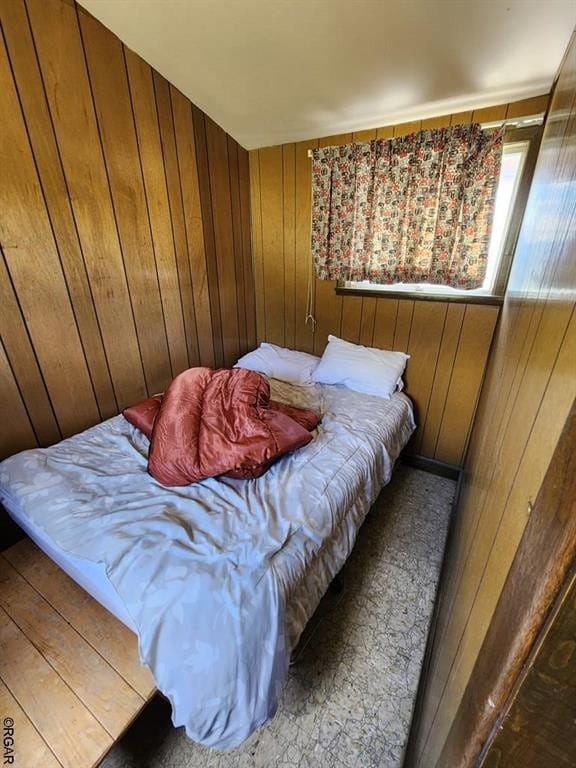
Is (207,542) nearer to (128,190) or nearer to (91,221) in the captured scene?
(91,221)

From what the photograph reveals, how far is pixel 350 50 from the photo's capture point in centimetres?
145

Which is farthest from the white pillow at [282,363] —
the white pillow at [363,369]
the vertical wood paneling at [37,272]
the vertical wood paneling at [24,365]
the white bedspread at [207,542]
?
the vertical wood paneling at [24,365]

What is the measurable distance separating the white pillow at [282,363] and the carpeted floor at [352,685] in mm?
1174

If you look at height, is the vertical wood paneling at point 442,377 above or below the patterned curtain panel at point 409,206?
below

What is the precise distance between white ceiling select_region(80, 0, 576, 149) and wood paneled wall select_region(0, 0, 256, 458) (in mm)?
221

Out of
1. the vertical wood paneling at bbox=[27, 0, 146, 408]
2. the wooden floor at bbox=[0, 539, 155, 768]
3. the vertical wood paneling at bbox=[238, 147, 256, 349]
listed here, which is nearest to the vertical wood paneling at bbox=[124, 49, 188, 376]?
the vertical wood paneling at bbox=[27, 0, 146, 408]

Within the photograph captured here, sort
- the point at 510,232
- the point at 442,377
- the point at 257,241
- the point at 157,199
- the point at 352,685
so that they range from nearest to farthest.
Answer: the point at 352,685 → the point at 510,232 → the point at 157,199 → the point at 442,377 → the point at 257,241

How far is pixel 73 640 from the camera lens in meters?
1.01

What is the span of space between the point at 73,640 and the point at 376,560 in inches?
52.5

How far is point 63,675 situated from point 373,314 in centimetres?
231

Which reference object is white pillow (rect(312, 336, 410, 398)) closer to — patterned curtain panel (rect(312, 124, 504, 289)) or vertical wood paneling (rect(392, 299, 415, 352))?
vertical wood paneling (rect(392, 299, 415, 352))

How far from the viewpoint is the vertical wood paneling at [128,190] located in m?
1.57

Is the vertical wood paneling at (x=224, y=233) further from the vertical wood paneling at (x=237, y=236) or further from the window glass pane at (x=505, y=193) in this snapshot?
the window glass pane at (x=505, y=193)

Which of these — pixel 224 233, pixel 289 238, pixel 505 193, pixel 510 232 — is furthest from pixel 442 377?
pixel 224 233
